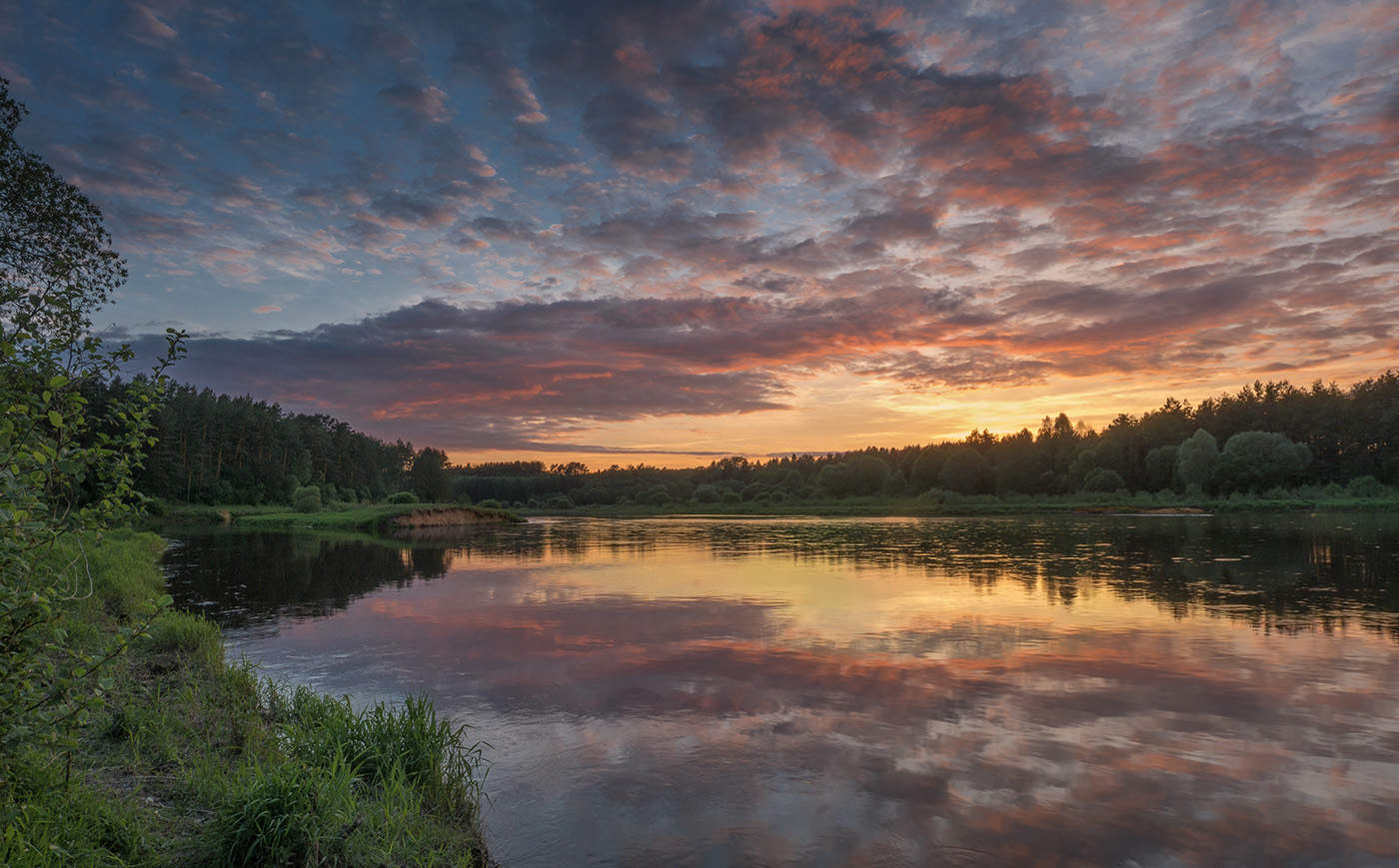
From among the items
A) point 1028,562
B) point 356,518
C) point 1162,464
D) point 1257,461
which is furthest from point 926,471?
point 1028,562

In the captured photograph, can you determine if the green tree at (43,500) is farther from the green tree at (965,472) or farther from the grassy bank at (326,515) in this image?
the green tree at (965,472)

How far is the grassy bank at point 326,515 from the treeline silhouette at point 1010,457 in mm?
7866

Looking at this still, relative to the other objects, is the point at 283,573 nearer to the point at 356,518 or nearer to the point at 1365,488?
the point at 356,518

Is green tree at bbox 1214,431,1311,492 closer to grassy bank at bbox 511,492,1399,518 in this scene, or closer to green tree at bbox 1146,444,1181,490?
grassy bank at bbox 511,492,1399,518

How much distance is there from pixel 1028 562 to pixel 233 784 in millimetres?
29906

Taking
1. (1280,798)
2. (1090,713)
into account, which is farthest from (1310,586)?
(1280,798)

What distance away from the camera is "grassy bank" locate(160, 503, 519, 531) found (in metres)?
66.3

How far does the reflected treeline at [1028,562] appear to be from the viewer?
1948 cm

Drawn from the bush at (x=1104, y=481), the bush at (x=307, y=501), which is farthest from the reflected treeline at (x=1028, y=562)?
the bush at (x=1104, y=481)

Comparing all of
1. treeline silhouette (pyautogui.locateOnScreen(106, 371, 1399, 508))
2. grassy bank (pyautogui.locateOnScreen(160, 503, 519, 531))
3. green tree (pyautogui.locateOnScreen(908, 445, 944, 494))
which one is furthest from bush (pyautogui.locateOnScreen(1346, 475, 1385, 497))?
grassy bank (pyautogui.locateOnScreen(160, 503, 519, 531))

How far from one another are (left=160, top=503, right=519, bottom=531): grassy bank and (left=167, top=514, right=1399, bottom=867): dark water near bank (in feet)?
140

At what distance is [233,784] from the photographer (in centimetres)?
679

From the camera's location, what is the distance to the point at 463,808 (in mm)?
7016

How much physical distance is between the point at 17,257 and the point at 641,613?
75.9 feet
